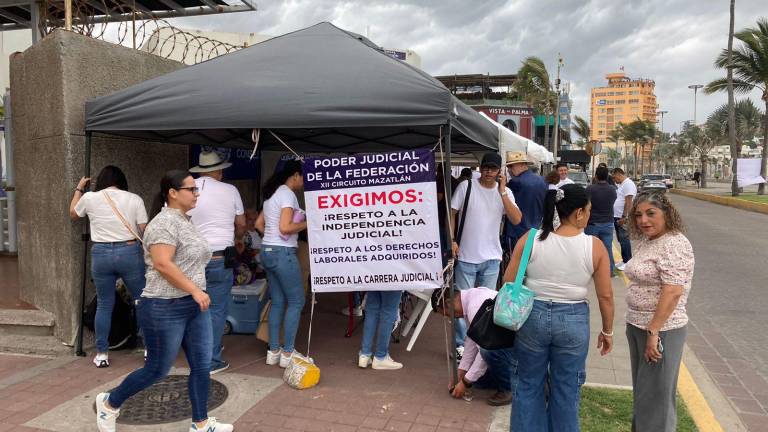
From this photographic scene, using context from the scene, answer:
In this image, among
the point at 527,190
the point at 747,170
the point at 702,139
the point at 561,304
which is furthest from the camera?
the point at 702,139

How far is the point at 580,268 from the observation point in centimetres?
288

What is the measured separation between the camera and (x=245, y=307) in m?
5.53

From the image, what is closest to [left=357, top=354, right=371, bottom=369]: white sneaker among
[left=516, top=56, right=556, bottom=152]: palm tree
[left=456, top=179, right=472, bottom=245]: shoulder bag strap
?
[left=456, top=179, right=472, bottom=245]: shoulder bag strap

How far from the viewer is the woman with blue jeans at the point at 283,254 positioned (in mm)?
4430

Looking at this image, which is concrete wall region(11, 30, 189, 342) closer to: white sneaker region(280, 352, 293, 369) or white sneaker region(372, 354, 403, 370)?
white sneaker region(280, 352, 293, 369)

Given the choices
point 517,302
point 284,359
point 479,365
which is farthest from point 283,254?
point 517,302

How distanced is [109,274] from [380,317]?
2.21 metres

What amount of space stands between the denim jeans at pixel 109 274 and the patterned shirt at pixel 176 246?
142cm

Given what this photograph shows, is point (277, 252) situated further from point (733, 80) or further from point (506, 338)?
point (733, 80)

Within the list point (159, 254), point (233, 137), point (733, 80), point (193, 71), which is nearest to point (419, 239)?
point (159, 254)

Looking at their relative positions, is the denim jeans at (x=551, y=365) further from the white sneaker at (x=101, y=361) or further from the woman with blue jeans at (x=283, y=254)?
the white sneaker at (x=101, y=361)

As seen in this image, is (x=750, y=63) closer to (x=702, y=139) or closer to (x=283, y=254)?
(x=283, y=254)

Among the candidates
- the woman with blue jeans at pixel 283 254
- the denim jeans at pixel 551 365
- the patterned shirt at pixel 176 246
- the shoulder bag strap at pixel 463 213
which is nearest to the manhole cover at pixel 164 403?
the woman with blue jeans at pixel 283 254

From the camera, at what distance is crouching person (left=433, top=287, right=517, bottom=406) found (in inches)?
155
